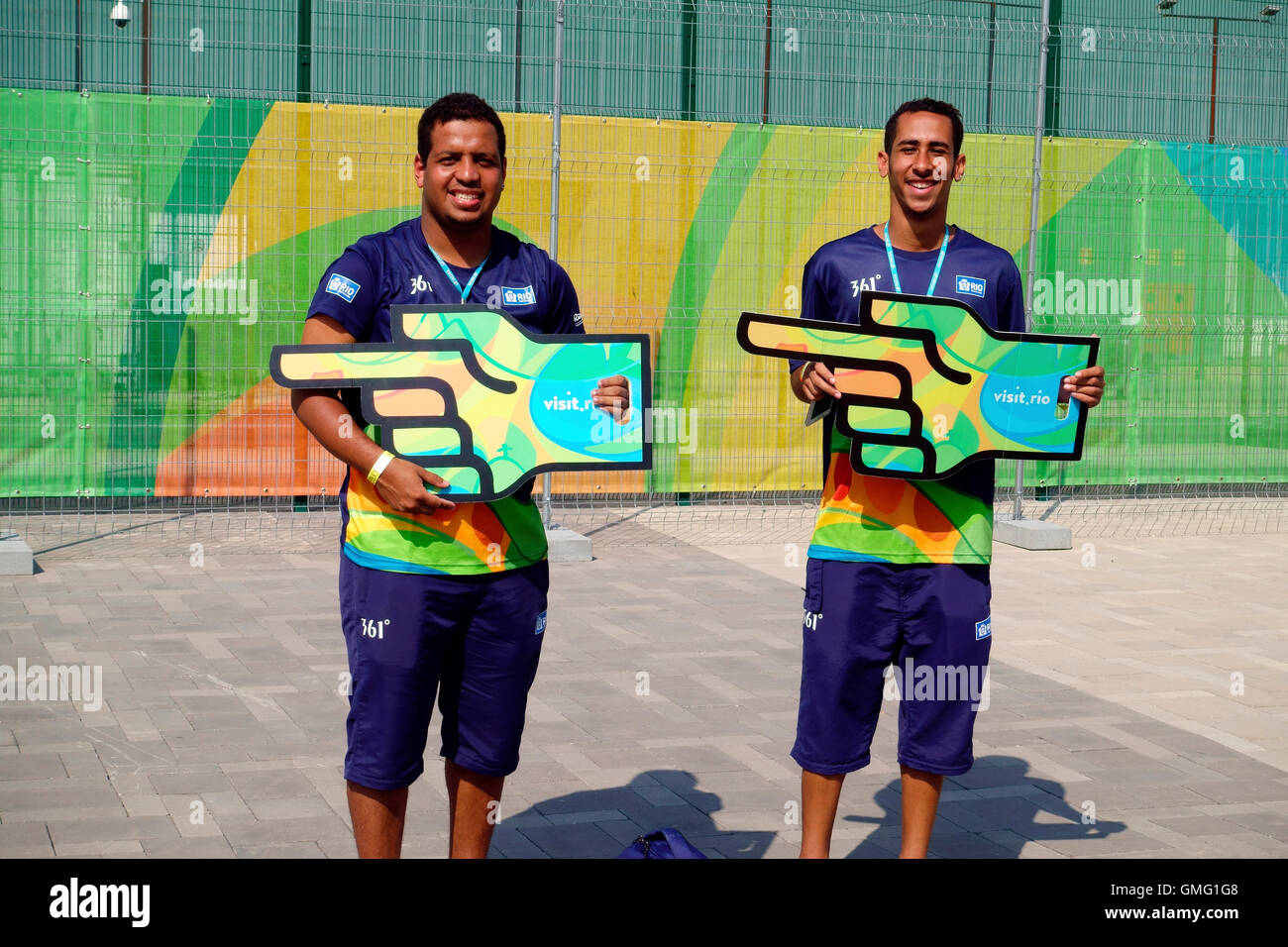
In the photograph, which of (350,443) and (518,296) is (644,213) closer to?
(518,296)

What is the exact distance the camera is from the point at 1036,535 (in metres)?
10.6

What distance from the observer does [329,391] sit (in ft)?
11.5

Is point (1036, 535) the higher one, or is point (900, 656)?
point (900, 656)

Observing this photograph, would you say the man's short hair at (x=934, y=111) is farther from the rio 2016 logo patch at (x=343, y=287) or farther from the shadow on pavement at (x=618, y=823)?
the shadow on pavement at (x=618, y=823)

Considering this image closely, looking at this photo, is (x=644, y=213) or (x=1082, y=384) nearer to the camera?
(x=1082, y=384)

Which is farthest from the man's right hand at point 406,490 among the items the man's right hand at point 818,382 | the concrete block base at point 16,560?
the concrete block base at point 16,560

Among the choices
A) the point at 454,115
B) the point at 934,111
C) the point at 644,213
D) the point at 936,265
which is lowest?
the point at 936,265

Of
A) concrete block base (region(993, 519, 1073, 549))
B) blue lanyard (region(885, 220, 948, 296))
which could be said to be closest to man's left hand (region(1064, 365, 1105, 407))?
blue lanyard (region(885, 220, 948, 296))

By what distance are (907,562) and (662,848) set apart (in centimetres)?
99

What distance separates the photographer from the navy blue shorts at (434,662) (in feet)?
11.5

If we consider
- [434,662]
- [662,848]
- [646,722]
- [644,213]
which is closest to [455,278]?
[434,662]

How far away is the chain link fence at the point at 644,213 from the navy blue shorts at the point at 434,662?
6785 millimetres

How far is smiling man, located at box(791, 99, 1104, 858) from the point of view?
3.95 meters
